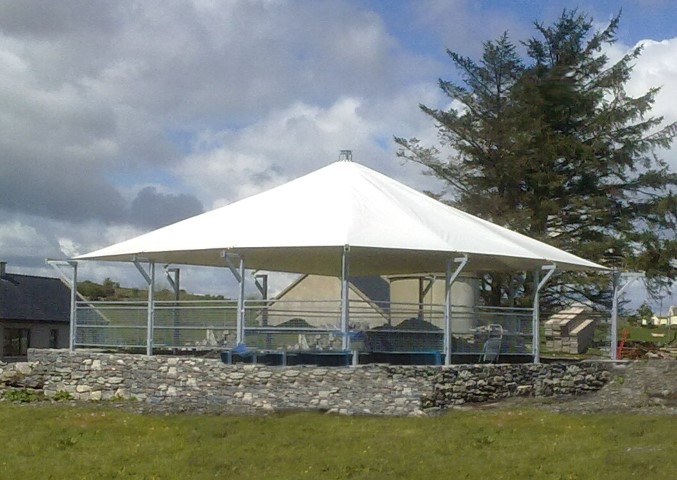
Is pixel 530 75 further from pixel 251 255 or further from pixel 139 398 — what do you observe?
pixel 139 398

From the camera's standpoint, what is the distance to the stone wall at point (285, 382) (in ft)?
60.4

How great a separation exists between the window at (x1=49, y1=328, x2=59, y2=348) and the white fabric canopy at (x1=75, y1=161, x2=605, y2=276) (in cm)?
1877

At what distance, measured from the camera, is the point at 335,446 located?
1443cm

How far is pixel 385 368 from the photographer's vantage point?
18.5m

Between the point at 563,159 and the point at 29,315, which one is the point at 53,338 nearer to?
the point at 29,315

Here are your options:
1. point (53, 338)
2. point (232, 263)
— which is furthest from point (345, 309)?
point (53, 338)

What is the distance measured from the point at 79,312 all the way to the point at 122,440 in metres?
8.58

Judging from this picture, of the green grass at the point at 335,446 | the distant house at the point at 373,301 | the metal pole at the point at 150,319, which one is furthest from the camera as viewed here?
the metal pole at the point at 150,319

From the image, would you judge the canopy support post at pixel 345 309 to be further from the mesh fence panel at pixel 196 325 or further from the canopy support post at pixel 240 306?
the mesh fence panel at pixel 196 325

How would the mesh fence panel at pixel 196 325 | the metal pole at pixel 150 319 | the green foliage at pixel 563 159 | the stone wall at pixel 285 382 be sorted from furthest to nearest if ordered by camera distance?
the green foliage at pixel 563 159
the metal pole at pixel 150 319
the mesh fence panel at pixel 196 325
the stone wall at pixel 285 382

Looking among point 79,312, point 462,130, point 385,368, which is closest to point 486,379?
point 385,368

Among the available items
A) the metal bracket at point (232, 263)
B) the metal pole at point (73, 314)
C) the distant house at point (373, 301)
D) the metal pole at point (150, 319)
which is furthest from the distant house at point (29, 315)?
the metal bracket at point (232, 263)

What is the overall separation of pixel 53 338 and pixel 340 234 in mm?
25198

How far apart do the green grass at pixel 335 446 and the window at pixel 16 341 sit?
22190 mm
